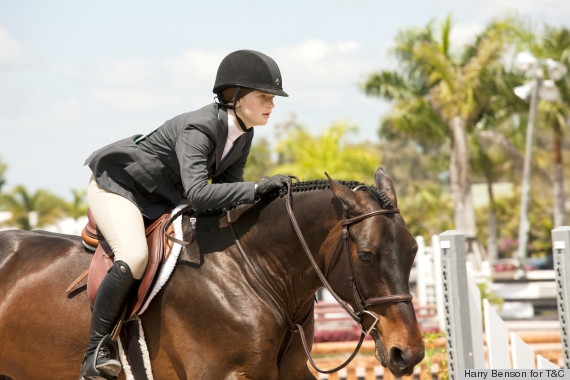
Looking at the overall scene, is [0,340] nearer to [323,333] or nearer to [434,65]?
[323,333]

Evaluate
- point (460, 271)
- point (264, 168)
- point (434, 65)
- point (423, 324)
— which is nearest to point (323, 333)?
point (423, 324)

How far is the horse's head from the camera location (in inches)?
122

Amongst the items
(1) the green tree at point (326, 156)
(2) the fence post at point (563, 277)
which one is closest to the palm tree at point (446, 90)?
(1) the green tree at point (326, 156)

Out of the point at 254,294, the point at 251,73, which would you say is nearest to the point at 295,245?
the point at 254,294

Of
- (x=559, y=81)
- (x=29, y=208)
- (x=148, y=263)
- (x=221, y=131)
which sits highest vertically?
(x=221, y=131)

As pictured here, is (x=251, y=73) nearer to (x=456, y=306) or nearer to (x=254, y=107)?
(x=254, y=107)

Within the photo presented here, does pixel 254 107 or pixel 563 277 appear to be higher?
pixel 254 107

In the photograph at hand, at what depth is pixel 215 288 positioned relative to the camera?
11.4ft

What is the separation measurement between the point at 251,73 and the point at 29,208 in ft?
123

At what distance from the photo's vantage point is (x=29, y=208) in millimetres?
38312

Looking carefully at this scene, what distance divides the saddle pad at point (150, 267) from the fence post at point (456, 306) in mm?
1715

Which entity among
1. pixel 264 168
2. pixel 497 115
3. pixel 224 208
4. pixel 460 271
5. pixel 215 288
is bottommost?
pixel 264 168

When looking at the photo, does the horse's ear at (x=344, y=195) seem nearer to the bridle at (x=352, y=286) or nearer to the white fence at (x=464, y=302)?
the bridle at (x=352, y=286)

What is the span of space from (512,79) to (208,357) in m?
25.9
